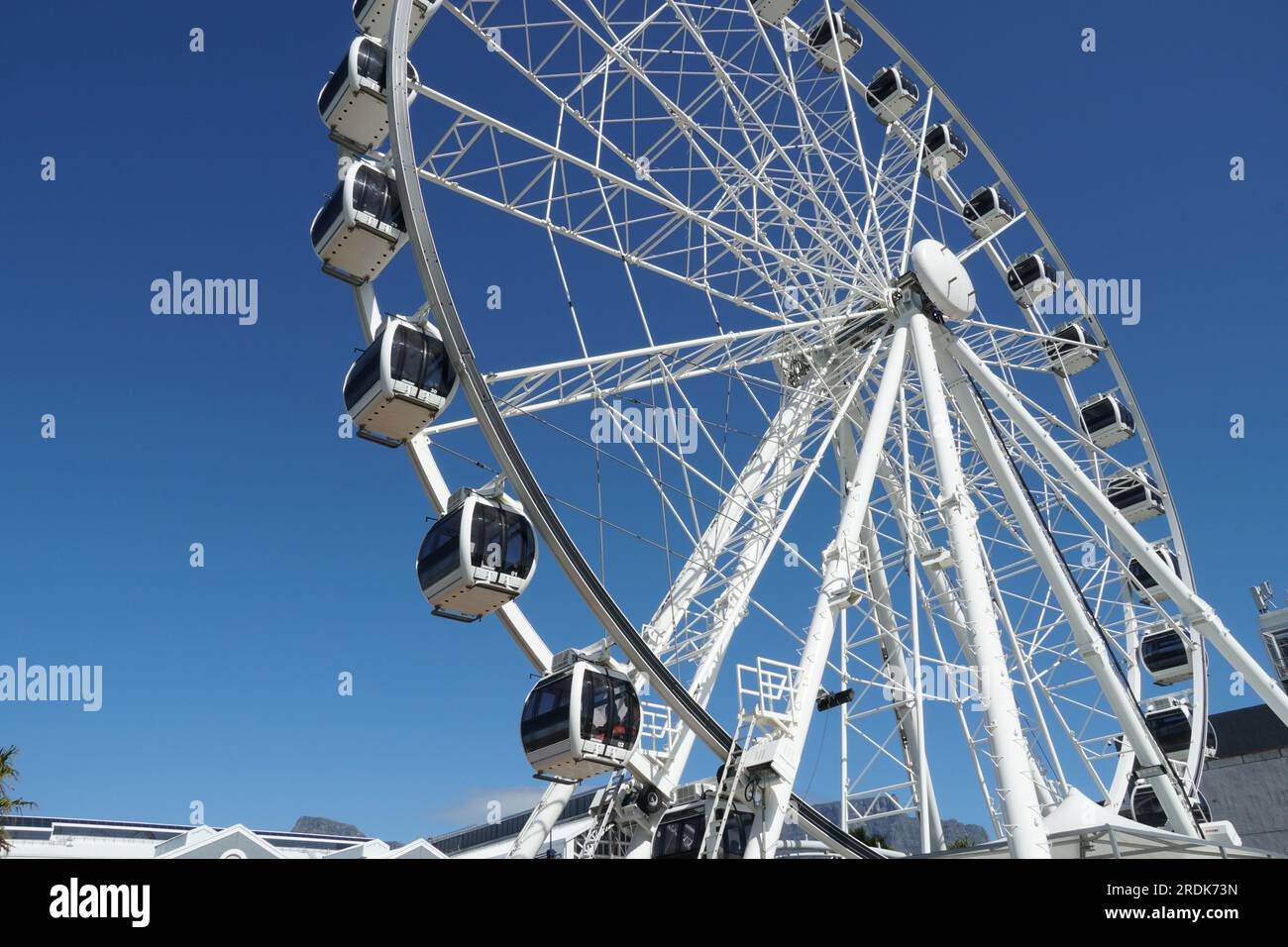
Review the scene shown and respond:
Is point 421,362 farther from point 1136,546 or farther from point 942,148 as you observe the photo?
point 942,148

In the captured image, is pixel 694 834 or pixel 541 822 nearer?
pixel 694 834

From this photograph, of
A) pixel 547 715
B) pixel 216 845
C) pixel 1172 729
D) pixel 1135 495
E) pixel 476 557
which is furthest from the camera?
pixel 1135 495

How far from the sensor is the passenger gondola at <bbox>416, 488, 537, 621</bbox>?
37.4ft

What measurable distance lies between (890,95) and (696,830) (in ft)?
59.3

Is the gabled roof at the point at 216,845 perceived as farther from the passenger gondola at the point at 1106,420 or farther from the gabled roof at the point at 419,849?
the passenger gondola at the point at 1106,420

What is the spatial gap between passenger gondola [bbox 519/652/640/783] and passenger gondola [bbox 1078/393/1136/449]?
61.4 ft

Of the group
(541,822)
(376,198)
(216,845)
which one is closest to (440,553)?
(376,198)

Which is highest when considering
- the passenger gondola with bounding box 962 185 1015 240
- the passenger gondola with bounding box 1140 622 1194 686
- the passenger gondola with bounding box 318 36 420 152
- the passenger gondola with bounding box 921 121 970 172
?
the passenger gondola with bounding box 921 121 970 172

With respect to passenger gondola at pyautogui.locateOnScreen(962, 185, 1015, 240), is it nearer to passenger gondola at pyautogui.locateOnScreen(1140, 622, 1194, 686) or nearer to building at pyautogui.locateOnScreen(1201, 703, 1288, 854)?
passenger gondola at pyautogui.locateOnScreen(1140, 622, 1194, 686)

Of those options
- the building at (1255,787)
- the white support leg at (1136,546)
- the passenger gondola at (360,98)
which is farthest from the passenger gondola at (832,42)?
the building at (1255,787)

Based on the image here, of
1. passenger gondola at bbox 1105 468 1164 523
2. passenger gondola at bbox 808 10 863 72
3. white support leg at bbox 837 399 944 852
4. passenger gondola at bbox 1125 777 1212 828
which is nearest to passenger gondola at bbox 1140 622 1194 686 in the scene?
passenger gondola at bbox 1125 777 1212 828

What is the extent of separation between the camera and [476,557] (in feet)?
37.3
